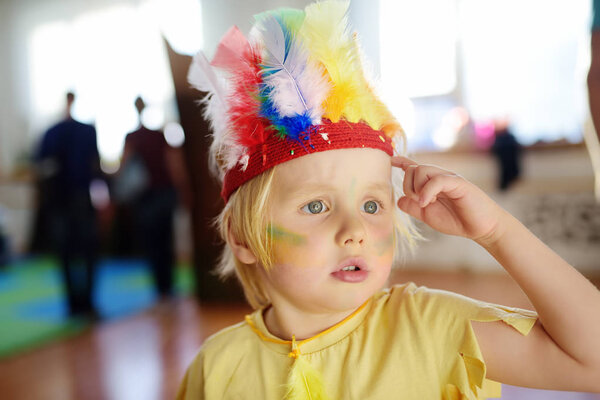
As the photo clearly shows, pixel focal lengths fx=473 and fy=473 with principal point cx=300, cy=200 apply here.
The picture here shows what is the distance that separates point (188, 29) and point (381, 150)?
4870 millimetres

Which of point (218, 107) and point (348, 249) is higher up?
point (218, 107)

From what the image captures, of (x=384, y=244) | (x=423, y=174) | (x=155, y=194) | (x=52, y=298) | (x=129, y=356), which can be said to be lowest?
(x=52, y=298)

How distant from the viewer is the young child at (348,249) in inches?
25.1

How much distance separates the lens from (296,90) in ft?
2.31

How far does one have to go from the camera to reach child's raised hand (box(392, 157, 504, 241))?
2.11 ft

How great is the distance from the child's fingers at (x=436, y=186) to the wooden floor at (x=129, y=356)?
1.06m

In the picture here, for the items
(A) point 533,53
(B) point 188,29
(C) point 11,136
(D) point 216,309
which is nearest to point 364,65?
(D) point 216,309

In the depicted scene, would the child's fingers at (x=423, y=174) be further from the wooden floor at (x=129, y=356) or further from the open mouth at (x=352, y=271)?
the wooden floor at (x=129, y=356)

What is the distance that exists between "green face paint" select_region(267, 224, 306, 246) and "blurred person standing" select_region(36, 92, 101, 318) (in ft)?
8.78

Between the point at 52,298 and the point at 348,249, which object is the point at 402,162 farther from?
the point at 52,298

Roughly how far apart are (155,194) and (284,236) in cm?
305

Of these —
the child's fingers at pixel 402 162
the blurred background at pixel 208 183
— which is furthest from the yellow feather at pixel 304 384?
the blurred background at pixel 208 183

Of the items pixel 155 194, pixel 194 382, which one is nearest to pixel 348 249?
pixel 194 382

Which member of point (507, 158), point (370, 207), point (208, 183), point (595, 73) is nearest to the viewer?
point (370, 207)
